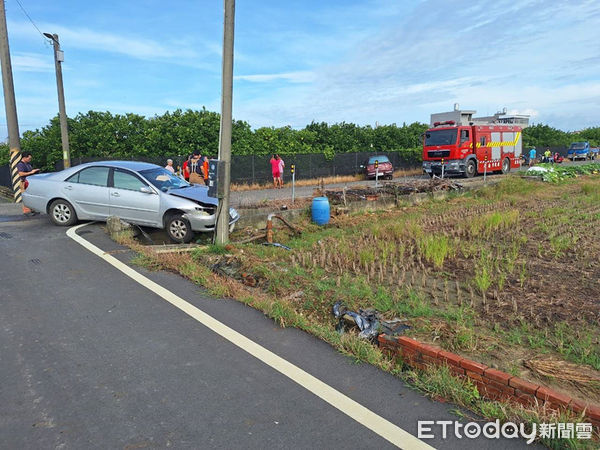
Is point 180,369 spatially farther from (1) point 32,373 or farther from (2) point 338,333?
(2) point 338,333

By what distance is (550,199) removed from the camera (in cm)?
1642

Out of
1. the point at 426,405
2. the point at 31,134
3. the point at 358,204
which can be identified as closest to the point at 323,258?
the point at 426,405

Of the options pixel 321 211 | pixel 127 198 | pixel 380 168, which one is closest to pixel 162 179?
pixel 127 198

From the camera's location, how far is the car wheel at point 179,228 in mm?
8891

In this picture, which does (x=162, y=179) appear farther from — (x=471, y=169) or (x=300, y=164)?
(x=471, y=169)

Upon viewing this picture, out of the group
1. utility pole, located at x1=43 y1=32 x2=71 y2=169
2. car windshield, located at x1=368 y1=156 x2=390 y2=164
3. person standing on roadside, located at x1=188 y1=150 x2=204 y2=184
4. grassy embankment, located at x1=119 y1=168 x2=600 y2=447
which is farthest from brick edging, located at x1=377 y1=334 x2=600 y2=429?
car windshield, located at x1=368 y1=156 x2=390 y2=164

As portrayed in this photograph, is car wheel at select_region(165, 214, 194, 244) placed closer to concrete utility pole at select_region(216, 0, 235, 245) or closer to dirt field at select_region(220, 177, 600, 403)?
concrete utility pole at select_region(216, 0, 235, 245)

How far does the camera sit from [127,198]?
30.5 ft

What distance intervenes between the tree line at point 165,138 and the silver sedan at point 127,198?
35.4 feet

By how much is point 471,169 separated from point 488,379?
2423 cm

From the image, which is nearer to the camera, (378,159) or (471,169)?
(471,169)

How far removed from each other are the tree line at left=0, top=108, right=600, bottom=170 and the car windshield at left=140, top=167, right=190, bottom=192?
37.0ft

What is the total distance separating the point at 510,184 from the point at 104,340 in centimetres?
1827

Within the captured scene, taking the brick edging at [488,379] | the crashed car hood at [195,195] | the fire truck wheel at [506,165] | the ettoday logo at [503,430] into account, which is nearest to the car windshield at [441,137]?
the fire truck wheel at [506,165]
